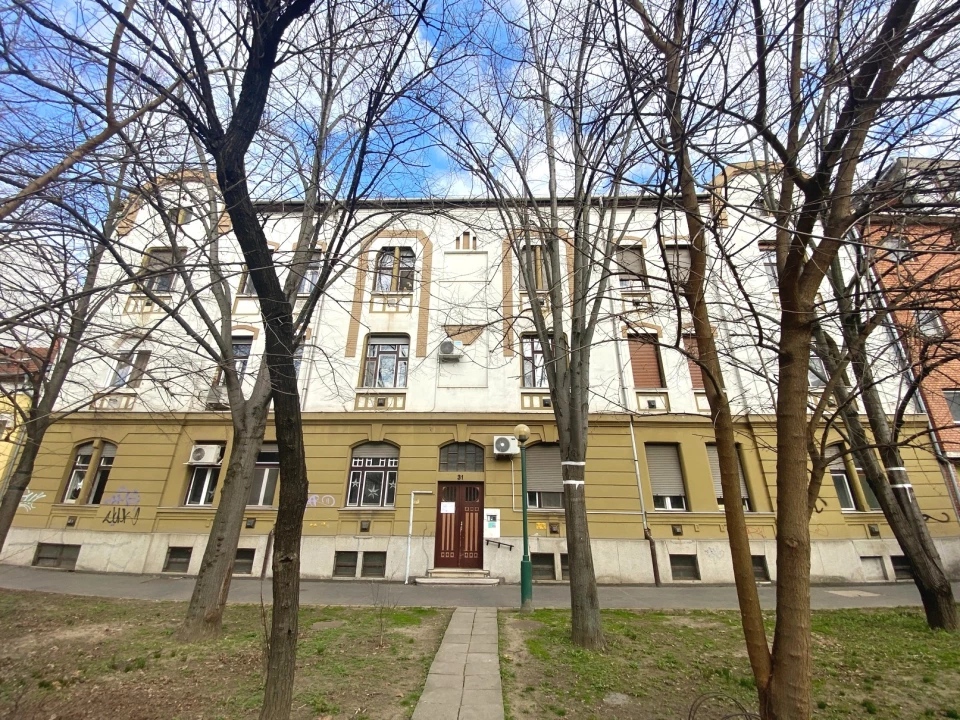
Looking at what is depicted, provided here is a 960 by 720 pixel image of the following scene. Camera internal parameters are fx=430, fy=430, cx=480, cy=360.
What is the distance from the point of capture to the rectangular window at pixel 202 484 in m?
12.5

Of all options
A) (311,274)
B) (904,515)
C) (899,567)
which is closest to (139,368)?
(311,274)

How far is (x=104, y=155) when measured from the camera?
313 cm

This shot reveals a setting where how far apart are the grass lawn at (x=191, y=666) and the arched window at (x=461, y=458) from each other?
15.7 ft

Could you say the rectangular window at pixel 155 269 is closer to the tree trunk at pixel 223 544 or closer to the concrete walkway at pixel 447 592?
the tree trunk at pixel 223 544

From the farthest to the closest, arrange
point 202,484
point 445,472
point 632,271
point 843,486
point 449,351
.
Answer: point 449,351, point 202,484, point 445,472, point 843,486, point 632,271

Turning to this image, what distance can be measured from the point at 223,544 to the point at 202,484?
7.15m

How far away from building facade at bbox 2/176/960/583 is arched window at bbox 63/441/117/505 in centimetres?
A: 5

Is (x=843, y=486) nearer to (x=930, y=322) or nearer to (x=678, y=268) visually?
(x=930, y=322)

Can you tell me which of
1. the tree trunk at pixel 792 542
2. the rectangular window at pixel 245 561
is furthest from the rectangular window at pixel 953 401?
the rectangular window at pixel 245 561

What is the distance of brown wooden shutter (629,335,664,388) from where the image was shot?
42.4 feet

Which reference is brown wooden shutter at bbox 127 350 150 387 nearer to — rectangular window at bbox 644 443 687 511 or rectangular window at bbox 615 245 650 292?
rectangular window at bbox 615 245 650 292

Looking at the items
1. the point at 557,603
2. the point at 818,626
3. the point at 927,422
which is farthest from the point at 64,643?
the point at 927,422

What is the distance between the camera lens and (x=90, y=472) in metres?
12.8

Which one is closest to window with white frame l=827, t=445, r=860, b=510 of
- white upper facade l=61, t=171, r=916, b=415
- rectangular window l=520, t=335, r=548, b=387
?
white upper facade l=61, t=171, r=916, b=415
